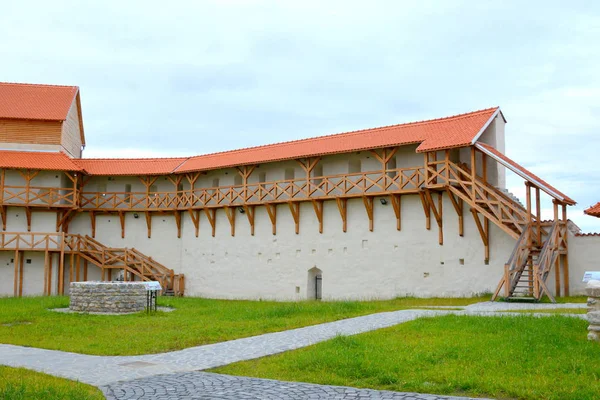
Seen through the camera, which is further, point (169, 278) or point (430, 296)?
point (169, 278)

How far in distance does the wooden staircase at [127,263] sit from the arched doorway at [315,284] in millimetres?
7734

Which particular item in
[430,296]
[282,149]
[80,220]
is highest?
[282,149]

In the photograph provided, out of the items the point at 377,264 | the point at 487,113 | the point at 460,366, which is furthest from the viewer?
the point at 377,264

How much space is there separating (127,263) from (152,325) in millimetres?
15151

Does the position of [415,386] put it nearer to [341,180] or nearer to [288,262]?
[341,180]

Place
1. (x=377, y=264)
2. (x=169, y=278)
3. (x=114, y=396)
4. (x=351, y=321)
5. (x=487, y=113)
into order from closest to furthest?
(x=114, y=396) < (x=351, y=321) < (x=487, y=113) < (x=377, y=264) < (x=169, y=278)

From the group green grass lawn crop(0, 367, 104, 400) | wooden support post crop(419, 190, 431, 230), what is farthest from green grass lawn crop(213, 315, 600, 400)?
wooden support post crop(419, 190, 431, 230)

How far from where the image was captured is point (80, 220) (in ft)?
105

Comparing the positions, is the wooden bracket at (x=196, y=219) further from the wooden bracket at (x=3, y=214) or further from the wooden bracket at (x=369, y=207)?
the wooden bracket at (x=369, y=207)

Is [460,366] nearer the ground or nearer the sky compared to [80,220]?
nearer the ground

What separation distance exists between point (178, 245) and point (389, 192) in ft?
43.1

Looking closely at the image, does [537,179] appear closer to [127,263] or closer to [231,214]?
[231,214]

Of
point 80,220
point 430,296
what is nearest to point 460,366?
point 430,296

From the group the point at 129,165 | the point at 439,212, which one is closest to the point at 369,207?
the point at 439,212
